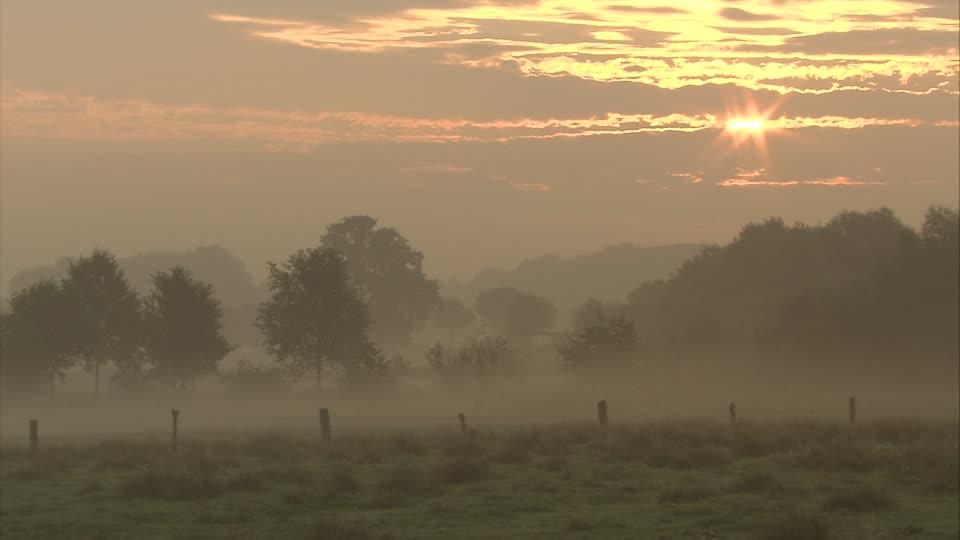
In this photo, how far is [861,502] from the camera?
24109 mm

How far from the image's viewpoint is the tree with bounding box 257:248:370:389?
88.2m

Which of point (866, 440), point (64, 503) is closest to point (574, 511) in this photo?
point (64, 503)

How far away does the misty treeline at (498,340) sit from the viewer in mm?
83500

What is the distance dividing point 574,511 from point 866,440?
17.9 meters

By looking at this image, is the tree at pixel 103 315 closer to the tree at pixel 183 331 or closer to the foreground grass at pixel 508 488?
the tree at pixel 183 331

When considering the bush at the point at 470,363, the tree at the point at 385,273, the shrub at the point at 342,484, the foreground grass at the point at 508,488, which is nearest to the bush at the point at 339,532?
the foreground grass at the point at 508,488

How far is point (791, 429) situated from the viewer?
41281mm

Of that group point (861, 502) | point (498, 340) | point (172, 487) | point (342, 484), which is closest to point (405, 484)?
point (342, 484)

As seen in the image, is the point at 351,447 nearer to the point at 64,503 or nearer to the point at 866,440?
the point at 64,503

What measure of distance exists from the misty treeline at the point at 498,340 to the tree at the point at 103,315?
0.32 ft

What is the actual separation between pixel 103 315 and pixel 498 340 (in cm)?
3571

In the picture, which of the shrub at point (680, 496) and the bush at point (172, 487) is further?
the bush at point (172, 487)

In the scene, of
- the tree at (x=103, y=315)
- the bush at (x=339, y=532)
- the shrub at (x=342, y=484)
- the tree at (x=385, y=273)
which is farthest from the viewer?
the tree at (x=385, y=273)

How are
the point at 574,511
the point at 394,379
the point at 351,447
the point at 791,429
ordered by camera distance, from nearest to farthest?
the point at 574,511 < the point at 351,447 < the point at 791,429 < the point at 394,379
